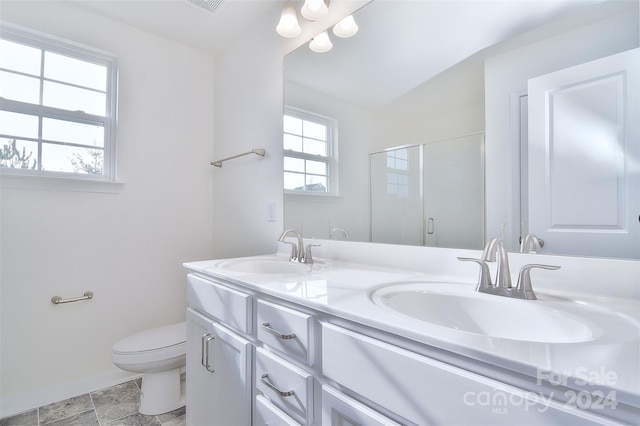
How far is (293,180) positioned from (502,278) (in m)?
1.21

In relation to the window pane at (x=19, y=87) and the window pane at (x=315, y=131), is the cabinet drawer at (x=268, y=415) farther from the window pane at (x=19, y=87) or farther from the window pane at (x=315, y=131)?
the window pane at (x=19, y=87)

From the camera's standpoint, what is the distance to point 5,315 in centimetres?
165

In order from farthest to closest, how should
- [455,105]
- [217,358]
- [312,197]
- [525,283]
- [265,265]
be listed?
[312,197]
[265,265]
[217,358]
[455,105]
[525,283]

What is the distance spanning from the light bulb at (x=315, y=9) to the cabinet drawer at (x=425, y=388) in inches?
59.2

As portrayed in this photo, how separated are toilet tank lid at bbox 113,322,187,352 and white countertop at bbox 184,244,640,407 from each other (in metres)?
0.86

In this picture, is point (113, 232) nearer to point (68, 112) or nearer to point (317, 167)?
point (68, 112)

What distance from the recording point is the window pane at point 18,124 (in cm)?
170

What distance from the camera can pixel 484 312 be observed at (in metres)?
0.77

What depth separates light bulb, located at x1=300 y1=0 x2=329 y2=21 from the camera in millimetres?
1498

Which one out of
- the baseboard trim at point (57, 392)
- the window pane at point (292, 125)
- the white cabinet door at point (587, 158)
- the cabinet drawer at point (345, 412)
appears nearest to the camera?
the cabinet drawer at point (345, 412)

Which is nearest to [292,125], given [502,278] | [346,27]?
[346,27]

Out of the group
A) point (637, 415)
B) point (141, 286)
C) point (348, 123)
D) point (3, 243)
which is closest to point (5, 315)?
point (3, 243)

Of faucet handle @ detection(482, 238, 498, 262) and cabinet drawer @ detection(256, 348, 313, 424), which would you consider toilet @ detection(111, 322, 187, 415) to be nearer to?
cabinet drawer @ detection(256, 348, 313, 424)

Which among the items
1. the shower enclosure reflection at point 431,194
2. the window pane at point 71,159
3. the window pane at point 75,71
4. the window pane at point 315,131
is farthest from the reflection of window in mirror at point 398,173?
the window pane at point 75,71
